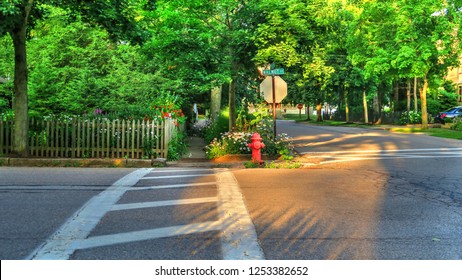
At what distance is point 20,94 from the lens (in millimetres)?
11859

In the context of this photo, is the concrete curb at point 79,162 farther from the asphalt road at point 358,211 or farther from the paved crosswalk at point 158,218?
the paved crosswalk at point 158,218

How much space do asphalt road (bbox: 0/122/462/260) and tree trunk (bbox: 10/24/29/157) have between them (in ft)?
5.63

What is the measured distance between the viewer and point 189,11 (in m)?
16.4

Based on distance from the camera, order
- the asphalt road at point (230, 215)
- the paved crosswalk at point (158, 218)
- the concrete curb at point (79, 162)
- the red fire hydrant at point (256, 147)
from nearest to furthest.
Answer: the asphalt road at point (230, 215), the paved crosswalk at point (158, 218), the concrete curb at point (79, 162), the red fire hydrant at point (256, 147)

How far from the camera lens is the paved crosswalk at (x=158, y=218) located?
4555mm

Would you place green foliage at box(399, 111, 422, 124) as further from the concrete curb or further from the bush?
the concrete curb

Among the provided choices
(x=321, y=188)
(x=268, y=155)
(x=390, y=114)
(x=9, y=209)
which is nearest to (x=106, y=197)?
(x=9, y=209)

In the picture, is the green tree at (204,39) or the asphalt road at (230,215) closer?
the asphalt road at (230,215)

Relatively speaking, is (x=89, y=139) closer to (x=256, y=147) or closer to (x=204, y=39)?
(x=256, y=147)

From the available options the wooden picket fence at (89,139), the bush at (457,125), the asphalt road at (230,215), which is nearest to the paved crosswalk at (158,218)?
the asphalt road at (230,215)

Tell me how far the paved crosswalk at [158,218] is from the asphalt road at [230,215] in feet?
0.04

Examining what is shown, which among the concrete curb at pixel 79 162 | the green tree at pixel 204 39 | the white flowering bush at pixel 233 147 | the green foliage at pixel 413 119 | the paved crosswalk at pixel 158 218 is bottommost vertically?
the paved crosswalk at pixel 158 218

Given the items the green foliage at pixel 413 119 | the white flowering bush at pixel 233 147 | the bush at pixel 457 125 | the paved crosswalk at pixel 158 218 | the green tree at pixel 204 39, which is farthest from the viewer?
the green foliage at pixel 413 119

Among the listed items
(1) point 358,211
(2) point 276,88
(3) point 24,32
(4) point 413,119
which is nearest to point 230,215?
(1) point 358,211
